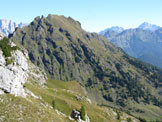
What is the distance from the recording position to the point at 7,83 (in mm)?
75812

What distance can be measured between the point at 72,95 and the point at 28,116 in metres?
123

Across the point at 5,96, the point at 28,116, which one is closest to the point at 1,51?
the point at 5,96

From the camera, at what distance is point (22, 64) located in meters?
94.1

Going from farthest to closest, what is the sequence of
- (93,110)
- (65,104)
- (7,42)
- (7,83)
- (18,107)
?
(93,110)
(65,104)
(7,42)
(7,83)
(18,107)

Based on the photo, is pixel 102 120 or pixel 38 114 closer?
pixel 38 114

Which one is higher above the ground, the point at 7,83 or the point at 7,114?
the point at 7,83

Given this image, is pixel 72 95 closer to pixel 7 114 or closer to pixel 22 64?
pixel 22 64

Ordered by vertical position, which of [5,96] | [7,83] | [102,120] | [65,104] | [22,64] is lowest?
[102,120]

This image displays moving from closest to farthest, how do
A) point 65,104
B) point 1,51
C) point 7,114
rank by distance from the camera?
point 7,114 < point 1,51 < point 65,104

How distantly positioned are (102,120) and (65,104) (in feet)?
116

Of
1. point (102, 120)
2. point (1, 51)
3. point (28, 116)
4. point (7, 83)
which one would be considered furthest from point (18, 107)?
point (102, 120)

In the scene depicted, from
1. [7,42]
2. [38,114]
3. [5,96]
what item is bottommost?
[38,114]

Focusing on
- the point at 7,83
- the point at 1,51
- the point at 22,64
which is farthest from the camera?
the point at 22,64

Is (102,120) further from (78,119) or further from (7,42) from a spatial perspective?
(7,42)
